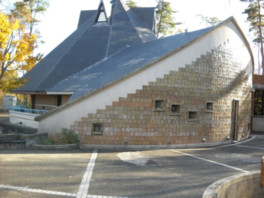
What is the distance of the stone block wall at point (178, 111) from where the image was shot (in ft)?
40.2

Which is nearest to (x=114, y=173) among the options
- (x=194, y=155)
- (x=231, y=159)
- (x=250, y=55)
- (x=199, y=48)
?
(x=194, y=155)

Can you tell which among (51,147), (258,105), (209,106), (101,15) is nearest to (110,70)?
(51,147)

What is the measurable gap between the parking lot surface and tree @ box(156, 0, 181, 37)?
86.9 ft

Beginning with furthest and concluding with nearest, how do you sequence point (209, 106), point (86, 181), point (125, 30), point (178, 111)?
point (125, 30) → point (209, 106) → point (178, 111) → point (86, 181)

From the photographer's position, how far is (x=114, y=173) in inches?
314

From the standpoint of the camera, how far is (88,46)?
19.8 m

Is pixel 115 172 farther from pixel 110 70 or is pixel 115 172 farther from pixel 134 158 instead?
pixel 110 70

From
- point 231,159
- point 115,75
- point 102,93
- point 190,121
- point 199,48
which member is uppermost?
point 199,48

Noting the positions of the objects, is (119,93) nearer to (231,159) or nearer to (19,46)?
(231,159)

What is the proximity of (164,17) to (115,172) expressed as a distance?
102 feet

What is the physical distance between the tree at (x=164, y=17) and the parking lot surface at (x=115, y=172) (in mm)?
26493

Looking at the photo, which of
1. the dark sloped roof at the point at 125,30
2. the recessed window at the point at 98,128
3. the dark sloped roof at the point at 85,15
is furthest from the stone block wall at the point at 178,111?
the dark sloped roof at the point at 85,15

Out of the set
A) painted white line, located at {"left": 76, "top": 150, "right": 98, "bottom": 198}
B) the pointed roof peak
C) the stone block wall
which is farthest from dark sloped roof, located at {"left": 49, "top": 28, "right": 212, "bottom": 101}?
the pointed roof peak

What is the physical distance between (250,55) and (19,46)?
50.8 feet
